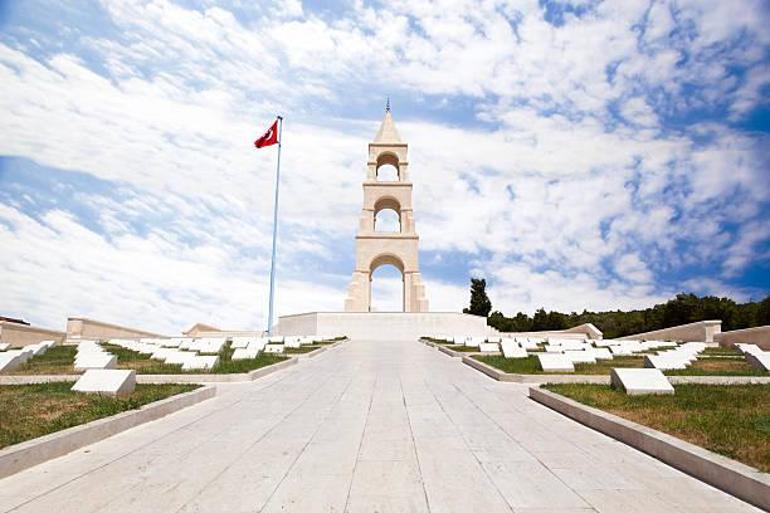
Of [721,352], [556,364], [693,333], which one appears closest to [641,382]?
[556,364]

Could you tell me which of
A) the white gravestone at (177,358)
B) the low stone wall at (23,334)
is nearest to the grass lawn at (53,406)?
the white gravestone at (177,358)

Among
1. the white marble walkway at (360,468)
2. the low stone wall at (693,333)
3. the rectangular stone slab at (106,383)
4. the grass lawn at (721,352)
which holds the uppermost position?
the low stone wall at (693,333)

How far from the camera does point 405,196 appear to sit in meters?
63.7

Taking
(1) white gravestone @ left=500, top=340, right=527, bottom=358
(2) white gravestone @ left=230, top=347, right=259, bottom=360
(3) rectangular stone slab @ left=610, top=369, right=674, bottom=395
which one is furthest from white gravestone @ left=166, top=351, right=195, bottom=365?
(3) rectangular stone slab @ left=610, top=369, right=674, bottom=395

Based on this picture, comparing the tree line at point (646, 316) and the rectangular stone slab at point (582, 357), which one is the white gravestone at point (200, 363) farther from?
the tree line at point (646, 316)

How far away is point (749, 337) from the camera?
1358 inches

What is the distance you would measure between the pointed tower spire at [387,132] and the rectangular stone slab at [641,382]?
192 ft

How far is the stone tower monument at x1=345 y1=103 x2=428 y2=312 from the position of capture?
195 feet

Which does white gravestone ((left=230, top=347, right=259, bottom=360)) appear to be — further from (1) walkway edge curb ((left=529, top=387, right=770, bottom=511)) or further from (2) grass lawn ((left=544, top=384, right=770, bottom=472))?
(1) walkway edge curb ((left=529, top=387, right=770, bottom=511))

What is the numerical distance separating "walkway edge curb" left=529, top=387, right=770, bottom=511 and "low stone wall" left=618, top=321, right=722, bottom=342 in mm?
36381

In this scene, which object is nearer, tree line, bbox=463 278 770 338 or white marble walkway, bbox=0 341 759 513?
white marble walkway, bbox=0 341 759 513

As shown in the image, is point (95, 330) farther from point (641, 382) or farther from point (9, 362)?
point (641, 382)

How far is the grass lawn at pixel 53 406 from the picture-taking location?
6.94 meters

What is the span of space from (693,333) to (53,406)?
42.6 meters
